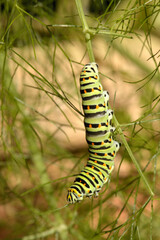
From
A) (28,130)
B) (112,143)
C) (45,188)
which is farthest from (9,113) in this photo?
(112,143)

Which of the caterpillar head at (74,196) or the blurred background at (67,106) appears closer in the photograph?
the caterpillar head at (74,196)

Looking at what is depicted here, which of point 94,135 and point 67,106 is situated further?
point 67,106

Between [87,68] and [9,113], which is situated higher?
[9,113]

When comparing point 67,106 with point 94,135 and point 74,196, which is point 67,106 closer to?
point 94,135

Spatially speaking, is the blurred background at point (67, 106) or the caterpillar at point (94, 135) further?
the blurred background at point (67, 106)

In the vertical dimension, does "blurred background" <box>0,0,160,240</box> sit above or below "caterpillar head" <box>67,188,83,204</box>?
above

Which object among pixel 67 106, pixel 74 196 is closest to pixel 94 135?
pixel 74 196

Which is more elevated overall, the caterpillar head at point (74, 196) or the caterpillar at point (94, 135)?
the caterpillar at point (94, 135)

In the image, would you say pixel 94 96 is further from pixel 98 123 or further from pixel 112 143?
pixel 112 143
